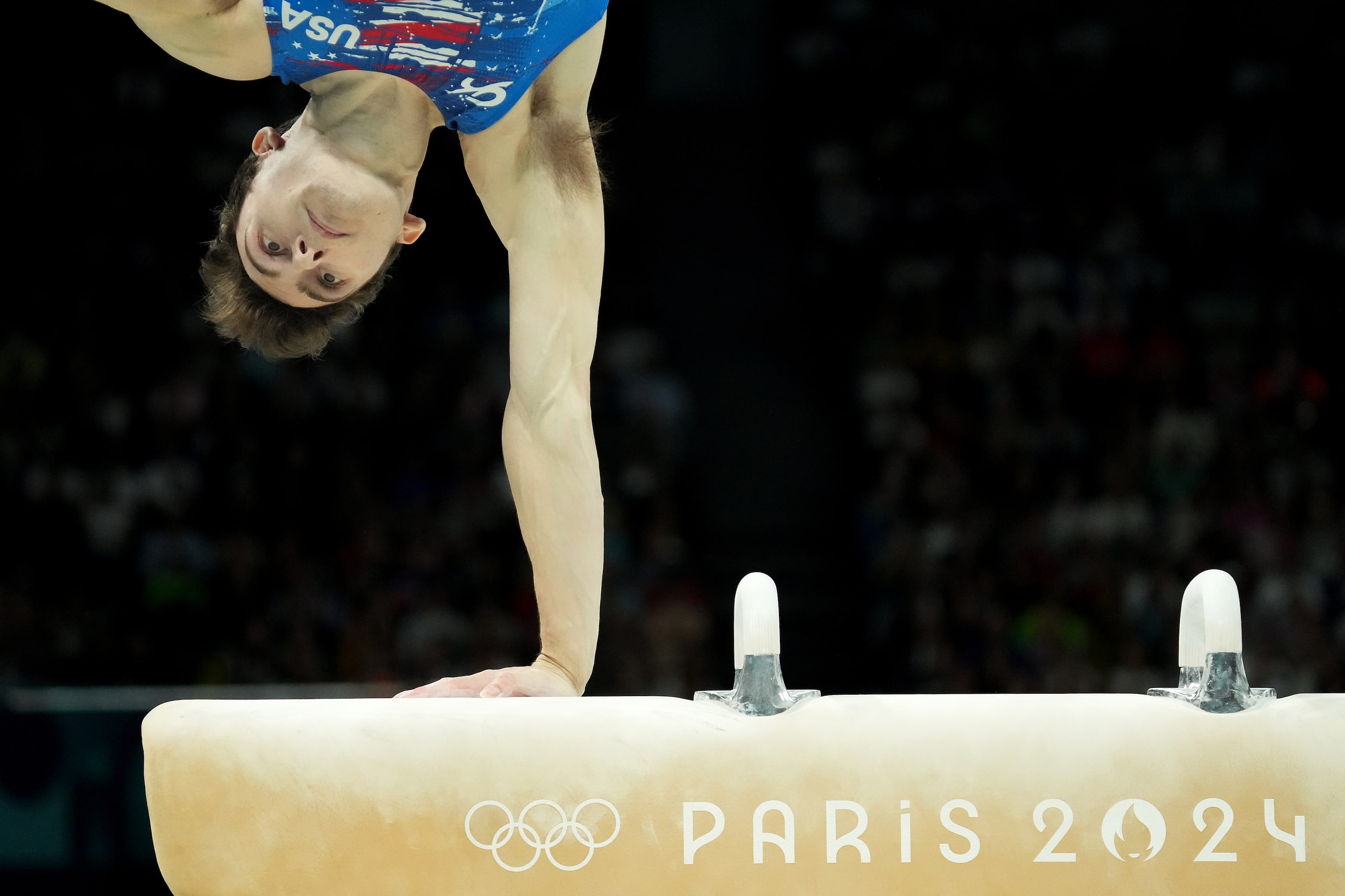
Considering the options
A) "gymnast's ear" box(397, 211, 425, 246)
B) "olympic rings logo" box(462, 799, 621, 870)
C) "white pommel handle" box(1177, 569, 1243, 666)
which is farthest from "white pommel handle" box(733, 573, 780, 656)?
"gymnast's ear" box(397, 211, 425, 246)

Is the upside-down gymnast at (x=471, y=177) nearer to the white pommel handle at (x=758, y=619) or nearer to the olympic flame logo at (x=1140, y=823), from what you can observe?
the white pommel handle at (x=758, y=619)

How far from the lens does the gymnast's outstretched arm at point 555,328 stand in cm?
264

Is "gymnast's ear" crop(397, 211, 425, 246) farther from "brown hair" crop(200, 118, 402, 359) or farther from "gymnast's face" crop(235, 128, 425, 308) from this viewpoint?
"gymnast's face" crop(235, 128, 425, 308)

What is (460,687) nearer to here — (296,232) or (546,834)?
(546,834)

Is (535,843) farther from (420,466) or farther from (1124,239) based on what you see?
(1124,239)

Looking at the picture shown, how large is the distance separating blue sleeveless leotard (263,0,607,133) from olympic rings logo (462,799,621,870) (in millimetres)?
1410

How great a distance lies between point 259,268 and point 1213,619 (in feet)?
5.55

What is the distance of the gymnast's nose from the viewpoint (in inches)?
100

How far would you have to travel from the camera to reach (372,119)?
2.66 meters

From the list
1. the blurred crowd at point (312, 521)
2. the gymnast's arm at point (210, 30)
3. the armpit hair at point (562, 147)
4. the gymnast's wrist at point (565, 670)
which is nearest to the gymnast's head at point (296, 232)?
the gymnast's arm at point (210, 30)

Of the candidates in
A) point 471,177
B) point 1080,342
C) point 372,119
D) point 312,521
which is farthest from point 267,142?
point 1080,342

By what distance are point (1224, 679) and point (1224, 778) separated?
15cm

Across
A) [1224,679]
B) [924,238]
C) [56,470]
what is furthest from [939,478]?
[1224,679]

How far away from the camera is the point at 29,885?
462 cm
